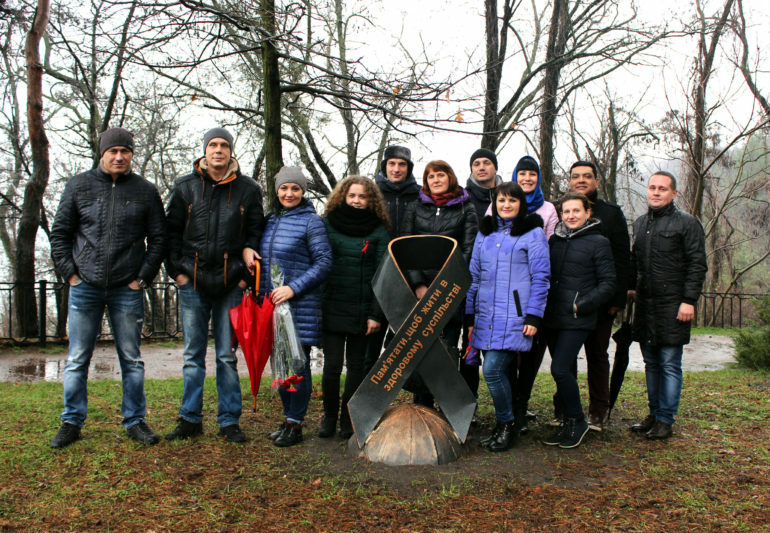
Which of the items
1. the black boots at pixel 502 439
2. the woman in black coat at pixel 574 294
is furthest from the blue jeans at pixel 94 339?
the woman in black coat at pixel 574 294

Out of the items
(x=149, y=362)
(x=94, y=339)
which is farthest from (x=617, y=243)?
(x=149, y=362)

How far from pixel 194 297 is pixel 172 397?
209 centimetres

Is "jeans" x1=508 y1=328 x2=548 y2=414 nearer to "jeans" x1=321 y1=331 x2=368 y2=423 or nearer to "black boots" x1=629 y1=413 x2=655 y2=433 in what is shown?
"black boots" x1=629 y1=413 x2=655 y2=433

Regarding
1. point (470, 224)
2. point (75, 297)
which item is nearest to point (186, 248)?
point (75, 297)

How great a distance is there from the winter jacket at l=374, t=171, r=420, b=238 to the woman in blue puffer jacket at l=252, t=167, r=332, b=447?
0.83 m

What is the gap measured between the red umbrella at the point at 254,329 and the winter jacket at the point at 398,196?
1.39m

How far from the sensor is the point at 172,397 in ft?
19.5

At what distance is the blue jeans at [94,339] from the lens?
418 centimetres

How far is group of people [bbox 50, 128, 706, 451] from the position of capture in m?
4.19

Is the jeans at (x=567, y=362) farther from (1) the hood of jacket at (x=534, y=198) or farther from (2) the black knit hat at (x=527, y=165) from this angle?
(2) the black knit hat at (x=527, y=165)

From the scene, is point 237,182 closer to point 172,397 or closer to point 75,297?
point 75,297

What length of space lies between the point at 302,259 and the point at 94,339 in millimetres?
1619

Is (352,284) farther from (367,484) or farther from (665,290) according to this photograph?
(665,290)

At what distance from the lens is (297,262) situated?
4.40 metres
